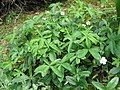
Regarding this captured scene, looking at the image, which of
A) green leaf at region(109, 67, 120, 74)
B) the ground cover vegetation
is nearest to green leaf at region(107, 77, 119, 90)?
the ground cover vegetation

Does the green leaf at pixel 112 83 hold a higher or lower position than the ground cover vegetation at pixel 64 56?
lower

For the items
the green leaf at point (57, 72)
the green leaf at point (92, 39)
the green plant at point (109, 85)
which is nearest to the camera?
the green plant at point (109, 85)

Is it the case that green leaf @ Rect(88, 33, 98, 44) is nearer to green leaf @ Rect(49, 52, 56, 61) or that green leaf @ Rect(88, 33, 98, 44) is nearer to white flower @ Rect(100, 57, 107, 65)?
white flower @ Rect(100, 57, 107, 65)

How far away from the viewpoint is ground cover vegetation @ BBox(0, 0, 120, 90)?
2.87 m

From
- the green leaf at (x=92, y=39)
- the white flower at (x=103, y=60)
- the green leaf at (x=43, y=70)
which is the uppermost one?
the green leaf at (x=92, y=39)

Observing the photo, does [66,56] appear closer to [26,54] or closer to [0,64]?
[26,54]

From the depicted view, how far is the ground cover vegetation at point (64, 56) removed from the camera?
2865 mm

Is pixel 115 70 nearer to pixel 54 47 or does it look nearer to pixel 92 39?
pixel 92 39

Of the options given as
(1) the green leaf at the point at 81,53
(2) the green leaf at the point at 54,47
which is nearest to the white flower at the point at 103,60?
(1) the green leaf at the point at 81,53

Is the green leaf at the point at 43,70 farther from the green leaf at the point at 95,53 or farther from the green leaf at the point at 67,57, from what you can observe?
the green leaf at the point at 95,53

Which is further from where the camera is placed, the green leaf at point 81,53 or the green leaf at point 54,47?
the green leaf at point 54,47

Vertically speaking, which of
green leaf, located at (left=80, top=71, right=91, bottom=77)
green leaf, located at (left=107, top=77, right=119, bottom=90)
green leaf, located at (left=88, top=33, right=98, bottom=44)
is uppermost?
green leaf, located at (left=88, top=33, right=98, bottom=44)

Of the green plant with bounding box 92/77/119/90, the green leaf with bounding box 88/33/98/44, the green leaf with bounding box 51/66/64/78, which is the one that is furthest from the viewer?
the green leaf with bounding box 88/33/98/44

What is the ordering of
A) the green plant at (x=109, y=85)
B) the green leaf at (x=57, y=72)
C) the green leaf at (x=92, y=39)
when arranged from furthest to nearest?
1. the green leaf at (x=92, y=39)
2. the green leaf at (x=57, y=72)
3. the green plant at (x=109, y=85)
